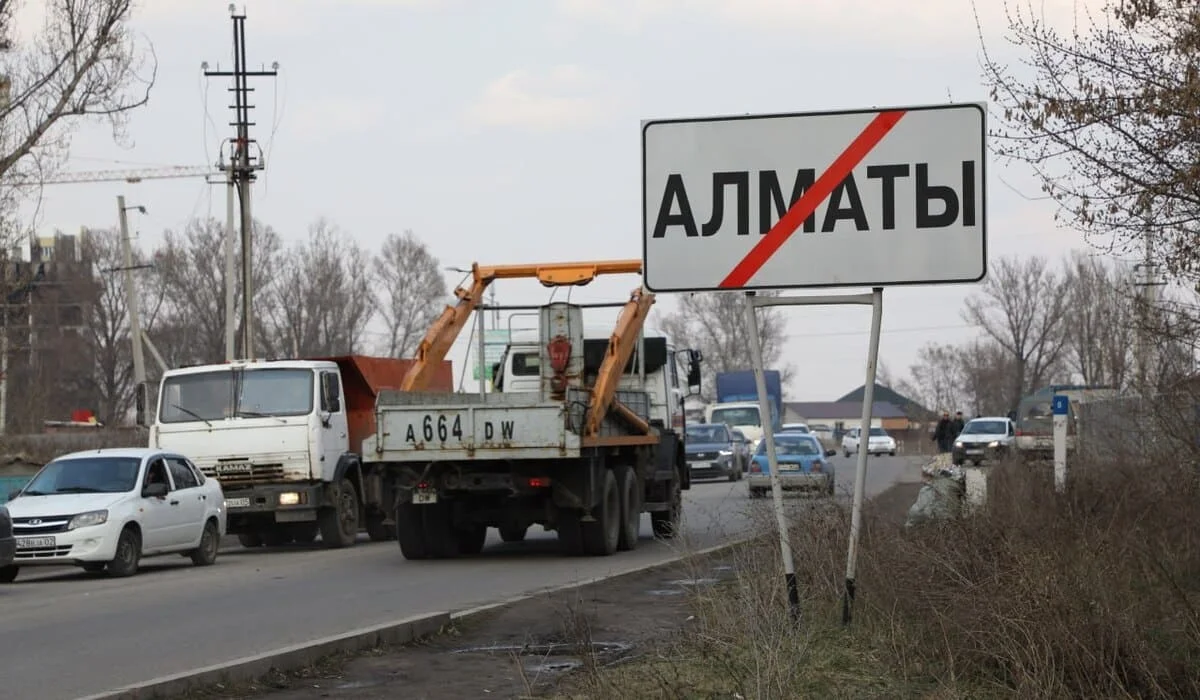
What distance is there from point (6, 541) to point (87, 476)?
330 cm

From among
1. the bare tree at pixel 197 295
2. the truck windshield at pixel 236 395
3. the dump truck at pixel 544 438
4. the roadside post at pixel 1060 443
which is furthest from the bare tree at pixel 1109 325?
the bare tree at pixel 197 295

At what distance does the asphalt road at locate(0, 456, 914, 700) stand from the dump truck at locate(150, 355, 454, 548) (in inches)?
29.6

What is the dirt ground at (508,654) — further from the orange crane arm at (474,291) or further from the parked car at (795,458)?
the parked car at (795,458)

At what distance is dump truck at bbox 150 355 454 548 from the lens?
23609mm

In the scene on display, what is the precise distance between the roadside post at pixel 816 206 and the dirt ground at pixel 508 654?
1.99 metres

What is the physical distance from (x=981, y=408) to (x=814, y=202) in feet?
359

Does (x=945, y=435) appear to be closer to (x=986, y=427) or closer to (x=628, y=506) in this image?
(x=986, y=427)

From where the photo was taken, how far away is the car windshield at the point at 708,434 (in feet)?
163

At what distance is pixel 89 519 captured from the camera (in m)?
19.5

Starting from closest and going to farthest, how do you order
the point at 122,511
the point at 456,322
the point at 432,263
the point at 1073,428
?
the point at 122,511, the point at 456,322, the point at 1073,428, the point at 432,263

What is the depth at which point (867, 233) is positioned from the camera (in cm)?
800

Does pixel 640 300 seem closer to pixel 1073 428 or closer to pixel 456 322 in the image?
pixel 456 322

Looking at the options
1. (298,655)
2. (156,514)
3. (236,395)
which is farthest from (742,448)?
(298,655)

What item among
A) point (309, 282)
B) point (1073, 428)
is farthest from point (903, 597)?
point (309, 282)
